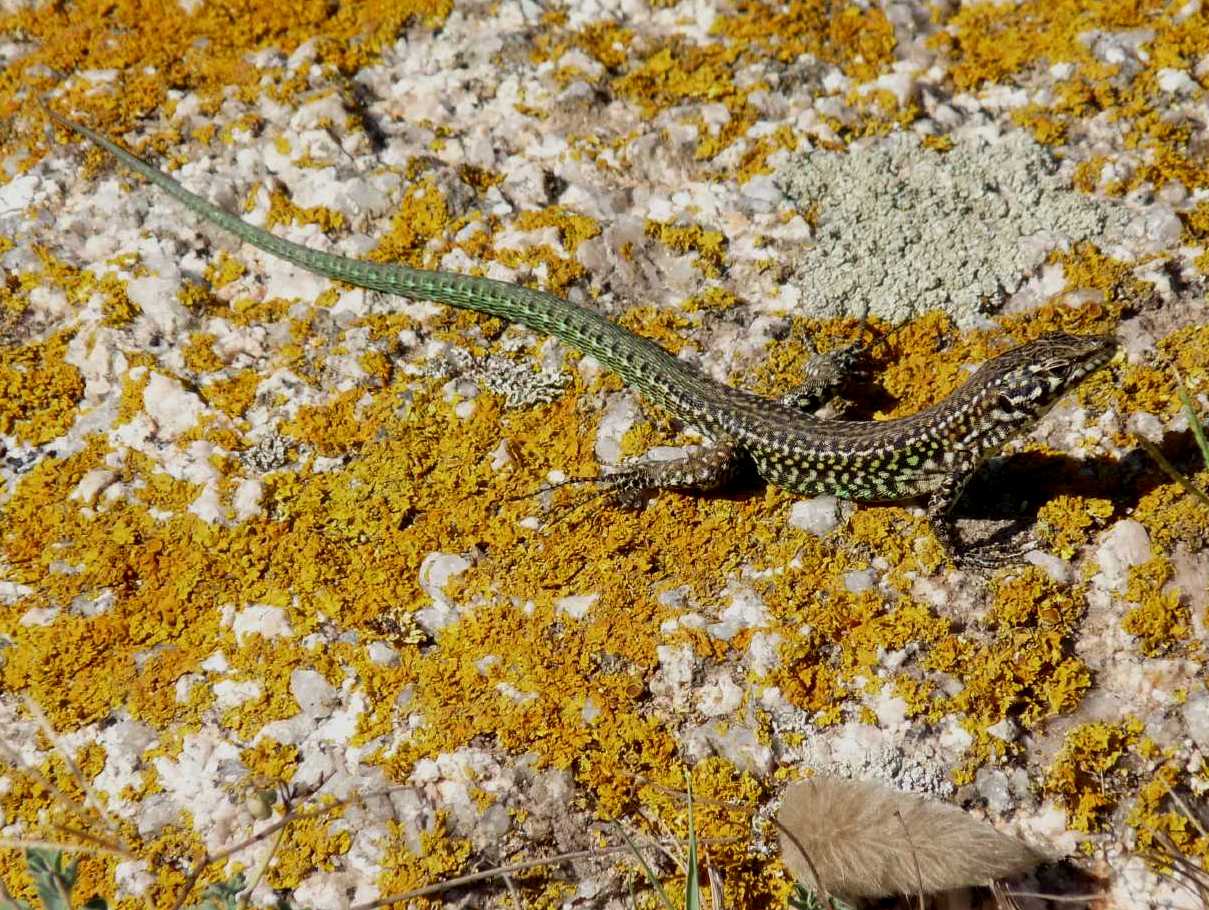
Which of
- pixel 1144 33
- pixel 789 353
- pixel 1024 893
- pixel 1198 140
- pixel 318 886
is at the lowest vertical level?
pixel 318 886

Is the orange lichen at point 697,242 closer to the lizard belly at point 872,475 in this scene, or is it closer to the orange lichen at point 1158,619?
the lizard belly at point 872,475

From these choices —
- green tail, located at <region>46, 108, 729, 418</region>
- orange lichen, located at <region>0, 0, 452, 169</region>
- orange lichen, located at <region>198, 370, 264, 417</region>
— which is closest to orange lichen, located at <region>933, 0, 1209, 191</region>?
green tail, located at <region>46, 108, 729, 418</region>

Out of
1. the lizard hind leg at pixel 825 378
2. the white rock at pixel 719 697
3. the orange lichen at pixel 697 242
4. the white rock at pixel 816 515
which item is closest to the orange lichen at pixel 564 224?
A: the orange lichen at pixel 697 242

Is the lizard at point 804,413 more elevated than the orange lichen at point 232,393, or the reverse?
the lizard at point 804,413

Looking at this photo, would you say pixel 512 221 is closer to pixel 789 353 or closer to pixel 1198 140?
pixel 789 353

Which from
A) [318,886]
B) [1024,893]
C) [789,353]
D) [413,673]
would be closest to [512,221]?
→ [789,353]

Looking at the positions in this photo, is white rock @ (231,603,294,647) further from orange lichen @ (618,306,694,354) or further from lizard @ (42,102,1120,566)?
orange lichen @ (618,306,694,354)
